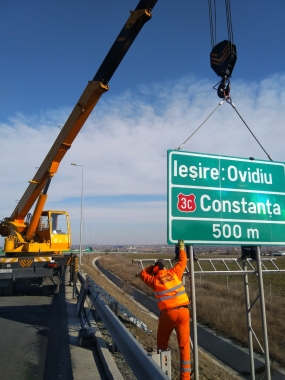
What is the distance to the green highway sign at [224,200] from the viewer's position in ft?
14.8

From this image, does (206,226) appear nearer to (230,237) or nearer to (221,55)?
(230,237)

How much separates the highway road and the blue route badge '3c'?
106 inches

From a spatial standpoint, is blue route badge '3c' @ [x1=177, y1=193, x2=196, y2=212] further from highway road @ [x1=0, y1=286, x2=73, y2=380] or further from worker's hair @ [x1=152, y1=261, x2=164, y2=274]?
highway road @ [x1=0, y1=286, x2=73, y2=380]

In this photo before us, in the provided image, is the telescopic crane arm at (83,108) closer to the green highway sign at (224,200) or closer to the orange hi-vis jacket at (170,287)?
the green highway sign at (224,200)

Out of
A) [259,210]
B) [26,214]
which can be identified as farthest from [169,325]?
[26,214]

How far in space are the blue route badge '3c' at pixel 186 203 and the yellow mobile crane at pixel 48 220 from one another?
19.0ft

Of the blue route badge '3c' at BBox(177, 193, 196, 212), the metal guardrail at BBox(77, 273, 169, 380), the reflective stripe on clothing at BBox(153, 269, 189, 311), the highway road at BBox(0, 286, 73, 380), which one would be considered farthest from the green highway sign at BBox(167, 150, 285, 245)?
the highway road at BBox(0, 286, 73, 380)

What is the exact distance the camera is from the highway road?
485 cm

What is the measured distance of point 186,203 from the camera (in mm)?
4535

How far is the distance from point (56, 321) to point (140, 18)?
7533 mm

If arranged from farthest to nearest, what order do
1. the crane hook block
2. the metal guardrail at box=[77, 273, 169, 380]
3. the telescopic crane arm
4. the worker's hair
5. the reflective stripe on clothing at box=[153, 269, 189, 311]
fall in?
the telescopic crane arm < the crane hook block < the worker's hair < the reflective stripe on clothing at box=[153, 269, 189, 311] < the metal guardrail at box=[77, 273, 169, 380]

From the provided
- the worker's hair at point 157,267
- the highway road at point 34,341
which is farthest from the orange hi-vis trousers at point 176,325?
the highway road at point 34,341

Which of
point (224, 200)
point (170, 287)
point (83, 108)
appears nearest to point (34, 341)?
point (170, 287)

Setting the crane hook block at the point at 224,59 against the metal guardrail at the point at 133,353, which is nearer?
the metal guardrail at the point at 133,353
